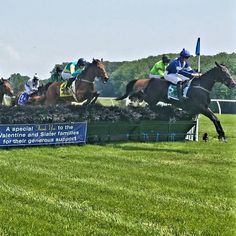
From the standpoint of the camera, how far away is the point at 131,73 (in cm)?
4166

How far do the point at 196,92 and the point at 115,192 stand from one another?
8.25 m

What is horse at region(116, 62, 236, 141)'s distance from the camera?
1409 centimetres

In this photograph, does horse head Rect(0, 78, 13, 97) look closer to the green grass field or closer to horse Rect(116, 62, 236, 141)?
horse Rect(116, 62, 236, 141)

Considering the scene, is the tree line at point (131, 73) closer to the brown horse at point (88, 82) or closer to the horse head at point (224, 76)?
the brown horse at point (88, 82)

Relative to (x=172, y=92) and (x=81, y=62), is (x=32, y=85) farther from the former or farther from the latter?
(x=172, y=92)

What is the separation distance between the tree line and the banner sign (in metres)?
7.95

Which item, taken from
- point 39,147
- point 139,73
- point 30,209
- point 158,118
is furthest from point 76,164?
point 139,73

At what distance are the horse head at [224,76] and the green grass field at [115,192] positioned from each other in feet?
9.83

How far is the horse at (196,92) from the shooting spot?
14086 millimetres

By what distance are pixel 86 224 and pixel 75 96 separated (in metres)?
10.7

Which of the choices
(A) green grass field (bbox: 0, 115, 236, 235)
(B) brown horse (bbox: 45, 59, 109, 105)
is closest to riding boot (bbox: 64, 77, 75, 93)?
(B) brown horse (bbox: 45, 59, 109, 105)

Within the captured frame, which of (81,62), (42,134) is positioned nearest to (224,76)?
(81,62)

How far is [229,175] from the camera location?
859 centimetres

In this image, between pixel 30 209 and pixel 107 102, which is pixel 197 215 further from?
pixel 107 102
